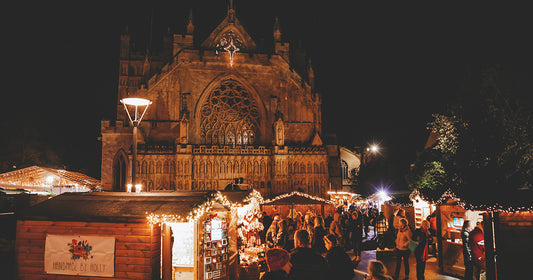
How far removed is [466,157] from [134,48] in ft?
95.0

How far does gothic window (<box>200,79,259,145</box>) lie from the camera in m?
28.5

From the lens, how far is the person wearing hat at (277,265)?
12.8 feet

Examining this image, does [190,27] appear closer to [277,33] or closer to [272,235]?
[277,33]

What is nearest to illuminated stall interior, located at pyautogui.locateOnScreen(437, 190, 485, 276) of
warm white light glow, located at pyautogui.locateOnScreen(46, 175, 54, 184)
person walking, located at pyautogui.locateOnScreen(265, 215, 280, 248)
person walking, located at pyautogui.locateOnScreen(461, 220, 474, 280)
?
person walking, located at pyautogui.locateOnScreen(461, 220, 474, 280)

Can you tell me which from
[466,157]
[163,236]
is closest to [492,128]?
[466,157]

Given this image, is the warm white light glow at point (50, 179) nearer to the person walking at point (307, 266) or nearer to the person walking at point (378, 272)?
the person walking at point (307, 266)

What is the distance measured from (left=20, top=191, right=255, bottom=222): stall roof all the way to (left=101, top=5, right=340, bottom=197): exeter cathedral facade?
697 inches

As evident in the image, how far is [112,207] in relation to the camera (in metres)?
6.78

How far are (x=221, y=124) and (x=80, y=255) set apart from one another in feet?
73.8

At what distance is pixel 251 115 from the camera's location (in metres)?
29.3

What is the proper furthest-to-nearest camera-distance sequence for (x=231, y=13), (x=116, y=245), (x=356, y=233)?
(x=231, y=13) < (x=356, y=233) < (x=116, y=245)

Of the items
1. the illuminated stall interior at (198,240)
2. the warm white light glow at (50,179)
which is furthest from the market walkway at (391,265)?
the warm white light glow at (50,179)

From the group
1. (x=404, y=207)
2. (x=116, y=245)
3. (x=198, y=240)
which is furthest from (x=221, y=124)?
(x=116, y=245)

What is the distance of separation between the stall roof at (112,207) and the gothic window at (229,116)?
69.0 feet
